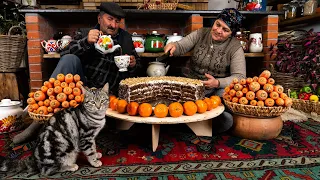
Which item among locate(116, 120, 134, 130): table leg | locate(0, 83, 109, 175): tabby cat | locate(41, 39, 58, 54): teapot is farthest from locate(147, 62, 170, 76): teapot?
locate(0, 83, 109, 175): tabby cat

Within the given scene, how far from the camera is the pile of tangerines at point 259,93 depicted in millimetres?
1965

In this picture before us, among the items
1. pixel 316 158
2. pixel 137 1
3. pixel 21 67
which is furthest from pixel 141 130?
pixel 137 1

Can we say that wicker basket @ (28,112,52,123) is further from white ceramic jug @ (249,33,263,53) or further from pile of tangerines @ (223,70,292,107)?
white ceramic jug @ (249,33,263,53)

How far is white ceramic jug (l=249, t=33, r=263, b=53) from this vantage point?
3.14 meters

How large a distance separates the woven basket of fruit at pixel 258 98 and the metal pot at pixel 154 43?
116cm

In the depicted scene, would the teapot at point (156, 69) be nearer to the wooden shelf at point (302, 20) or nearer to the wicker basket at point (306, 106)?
the wicker basket at point (306, 106)

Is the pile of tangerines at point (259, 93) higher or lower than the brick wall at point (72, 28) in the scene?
lower

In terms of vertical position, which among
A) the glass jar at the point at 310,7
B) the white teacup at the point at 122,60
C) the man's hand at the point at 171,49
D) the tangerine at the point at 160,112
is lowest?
the tangerine at the point at 160,112

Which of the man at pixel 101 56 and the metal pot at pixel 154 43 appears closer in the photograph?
the man at pixel 101 56

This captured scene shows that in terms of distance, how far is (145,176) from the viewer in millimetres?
1507

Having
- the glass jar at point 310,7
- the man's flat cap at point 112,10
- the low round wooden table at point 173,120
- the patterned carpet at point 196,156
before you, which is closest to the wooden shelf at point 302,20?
the glass jar at point 310,7

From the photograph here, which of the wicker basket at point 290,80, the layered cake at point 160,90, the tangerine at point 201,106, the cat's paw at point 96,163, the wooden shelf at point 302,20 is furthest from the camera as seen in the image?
the wooden shelf at point 302,20

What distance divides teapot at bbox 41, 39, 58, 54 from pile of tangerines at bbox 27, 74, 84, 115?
1038mm

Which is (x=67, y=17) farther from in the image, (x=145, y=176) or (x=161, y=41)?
(x=145, y=176)
